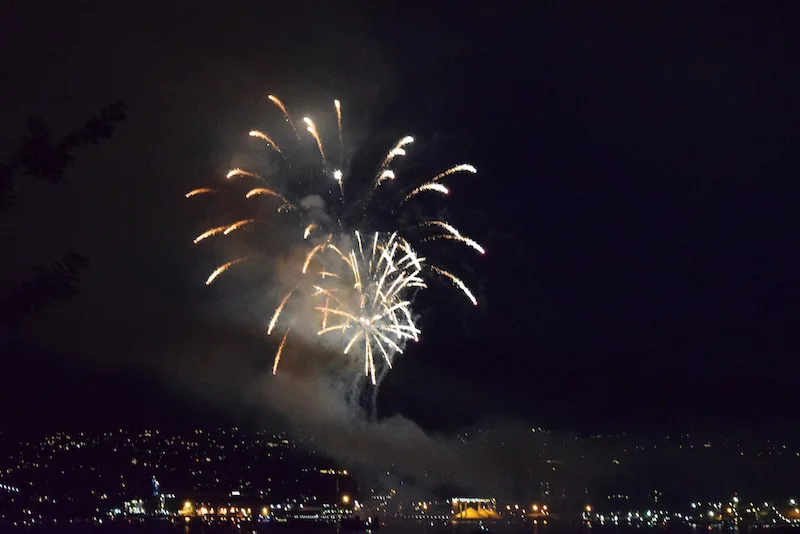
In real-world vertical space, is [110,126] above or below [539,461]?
below

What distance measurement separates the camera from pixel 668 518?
18725cm

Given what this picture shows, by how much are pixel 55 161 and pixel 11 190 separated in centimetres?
53

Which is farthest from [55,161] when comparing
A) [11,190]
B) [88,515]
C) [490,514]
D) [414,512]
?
[88,515]

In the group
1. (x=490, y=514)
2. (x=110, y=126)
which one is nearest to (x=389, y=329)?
(x=110, y=126)

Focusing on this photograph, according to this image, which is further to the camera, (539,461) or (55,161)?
(539,461)

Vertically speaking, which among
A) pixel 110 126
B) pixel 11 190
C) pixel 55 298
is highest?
pixel 110 126

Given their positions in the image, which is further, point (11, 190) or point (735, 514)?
point (735, 514)

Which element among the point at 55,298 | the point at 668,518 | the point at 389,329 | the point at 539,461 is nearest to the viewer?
the point at 55,298

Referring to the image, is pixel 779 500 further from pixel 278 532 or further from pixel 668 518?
pixel 278 532

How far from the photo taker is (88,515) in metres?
197

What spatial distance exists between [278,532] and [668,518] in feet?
353

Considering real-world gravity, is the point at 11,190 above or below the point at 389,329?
below

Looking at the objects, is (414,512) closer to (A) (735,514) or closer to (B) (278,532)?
(A) (735,514)

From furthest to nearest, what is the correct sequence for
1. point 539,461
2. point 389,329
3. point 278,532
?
point 539,461, point 278,532, point 389,329
